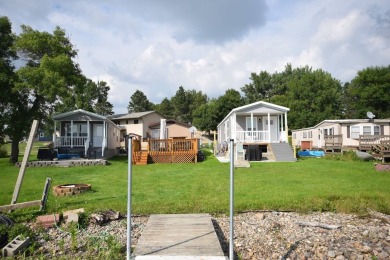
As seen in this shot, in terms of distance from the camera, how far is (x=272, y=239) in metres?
5.15

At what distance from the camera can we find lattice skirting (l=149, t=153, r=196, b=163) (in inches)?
696

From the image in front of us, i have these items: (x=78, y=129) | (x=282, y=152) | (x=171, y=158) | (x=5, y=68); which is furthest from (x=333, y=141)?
(x=5, y=68)

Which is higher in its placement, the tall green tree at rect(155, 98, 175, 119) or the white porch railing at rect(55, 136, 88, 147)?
the tall green tree at rect(155, 98, 175, 119)

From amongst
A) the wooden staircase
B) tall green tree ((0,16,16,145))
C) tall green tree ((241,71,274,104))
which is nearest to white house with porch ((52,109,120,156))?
tall green tree ((0,16,16,145))

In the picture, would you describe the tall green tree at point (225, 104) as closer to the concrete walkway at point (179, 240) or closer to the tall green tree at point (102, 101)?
the tall green tree at point (102, 101)

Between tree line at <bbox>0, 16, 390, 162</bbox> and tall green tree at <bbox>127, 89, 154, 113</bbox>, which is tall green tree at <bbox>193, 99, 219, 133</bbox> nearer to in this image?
tree line at <bbox>0, 16, 390, 162</bbox>

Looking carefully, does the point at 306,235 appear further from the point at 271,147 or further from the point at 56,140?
the point at 56,140

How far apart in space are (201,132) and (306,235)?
162 ft

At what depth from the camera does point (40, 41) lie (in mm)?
18656

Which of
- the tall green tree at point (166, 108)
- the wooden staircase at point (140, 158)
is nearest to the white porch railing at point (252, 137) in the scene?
the wooden staircase at point (140, 158)

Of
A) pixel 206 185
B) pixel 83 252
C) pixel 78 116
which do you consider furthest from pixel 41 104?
pixel 83 252

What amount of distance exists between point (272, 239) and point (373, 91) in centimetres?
4559

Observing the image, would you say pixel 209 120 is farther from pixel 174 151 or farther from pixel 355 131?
pixel 174 151

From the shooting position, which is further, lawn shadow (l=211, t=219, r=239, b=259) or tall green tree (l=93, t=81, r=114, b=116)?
tall green tree (l=93, t=81, r=114, b=116)
